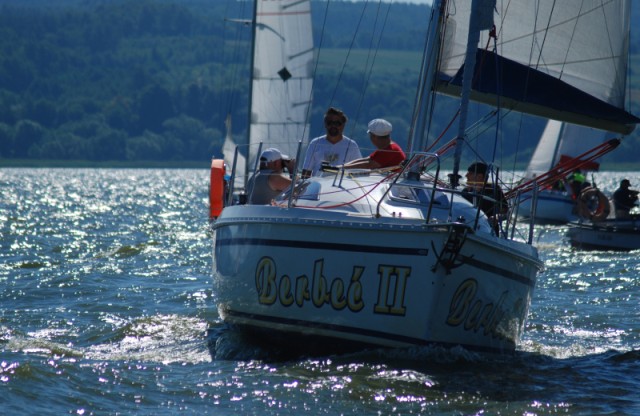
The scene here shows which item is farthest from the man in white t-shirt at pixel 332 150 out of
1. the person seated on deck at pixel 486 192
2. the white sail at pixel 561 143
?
the white sail at pixel 561 143

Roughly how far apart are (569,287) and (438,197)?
780cm

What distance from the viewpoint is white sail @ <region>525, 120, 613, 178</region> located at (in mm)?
40906

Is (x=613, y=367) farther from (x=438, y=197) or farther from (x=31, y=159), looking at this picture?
(x=31, y=159)

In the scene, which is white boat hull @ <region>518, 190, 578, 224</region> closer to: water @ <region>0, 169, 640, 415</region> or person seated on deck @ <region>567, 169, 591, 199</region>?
person seated on deck @ <region>567, 169, 591, 199</region>

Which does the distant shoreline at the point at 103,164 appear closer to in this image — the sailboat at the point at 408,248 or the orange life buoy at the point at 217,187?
the orange life buoy at the point at 217,187

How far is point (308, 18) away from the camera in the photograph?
35.9m

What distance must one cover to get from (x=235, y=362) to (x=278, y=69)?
25.7 m

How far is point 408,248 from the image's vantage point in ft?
31.0

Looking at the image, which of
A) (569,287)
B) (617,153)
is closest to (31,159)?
(617,153)

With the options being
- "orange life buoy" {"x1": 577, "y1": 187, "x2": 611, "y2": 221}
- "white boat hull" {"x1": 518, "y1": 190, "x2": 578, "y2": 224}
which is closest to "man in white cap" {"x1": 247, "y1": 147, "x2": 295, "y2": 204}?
"orange life buoy" {"x1": 577, "y1": 187, "x2": 611, "y2": 221}

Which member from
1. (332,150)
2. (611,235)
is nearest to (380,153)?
(332,150)

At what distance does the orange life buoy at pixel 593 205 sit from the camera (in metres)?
Answer: 27.5

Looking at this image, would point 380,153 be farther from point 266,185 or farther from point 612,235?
point 612,235

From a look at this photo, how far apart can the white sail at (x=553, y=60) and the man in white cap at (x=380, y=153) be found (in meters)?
0.75
